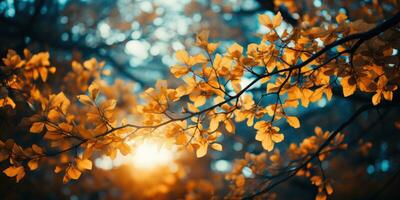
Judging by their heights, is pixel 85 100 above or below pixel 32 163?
above

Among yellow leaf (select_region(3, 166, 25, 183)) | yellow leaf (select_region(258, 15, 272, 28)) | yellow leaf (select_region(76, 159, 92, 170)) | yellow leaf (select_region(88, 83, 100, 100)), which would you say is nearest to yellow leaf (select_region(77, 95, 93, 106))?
yellow leaf (select_region(88, 83, 100, 100))

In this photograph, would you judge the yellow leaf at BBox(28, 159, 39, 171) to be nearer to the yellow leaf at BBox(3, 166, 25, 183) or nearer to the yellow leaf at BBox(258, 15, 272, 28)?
the yellow leaf at BBox(3, 166, 25, 183)

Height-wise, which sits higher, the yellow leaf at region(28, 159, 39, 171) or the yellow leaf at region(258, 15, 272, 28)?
the yellow leaf at region(258, 15, 272, 28)

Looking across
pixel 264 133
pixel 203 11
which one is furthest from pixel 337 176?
pixel 264 133

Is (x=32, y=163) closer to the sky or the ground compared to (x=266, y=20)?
closer to the ground

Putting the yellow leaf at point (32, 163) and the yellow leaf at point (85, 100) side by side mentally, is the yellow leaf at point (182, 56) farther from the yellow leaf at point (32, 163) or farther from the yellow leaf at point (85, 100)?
the yellow leaf at point (32, 163)

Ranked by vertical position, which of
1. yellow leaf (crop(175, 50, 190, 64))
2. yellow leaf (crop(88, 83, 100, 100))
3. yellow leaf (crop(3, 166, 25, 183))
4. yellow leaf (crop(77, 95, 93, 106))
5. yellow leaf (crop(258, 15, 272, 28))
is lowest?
yellow leaf (crop(3, 166, 25, 183))

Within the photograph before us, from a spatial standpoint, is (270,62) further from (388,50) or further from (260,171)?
(260,171)

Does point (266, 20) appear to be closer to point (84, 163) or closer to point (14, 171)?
point (84, 163)

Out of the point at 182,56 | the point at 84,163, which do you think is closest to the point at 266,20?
the point at 182,56

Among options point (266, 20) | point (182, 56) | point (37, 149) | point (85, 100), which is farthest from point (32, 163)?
point (266, 20)

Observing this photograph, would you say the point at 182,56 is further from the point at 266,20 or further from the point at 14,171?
the point at 14,171
